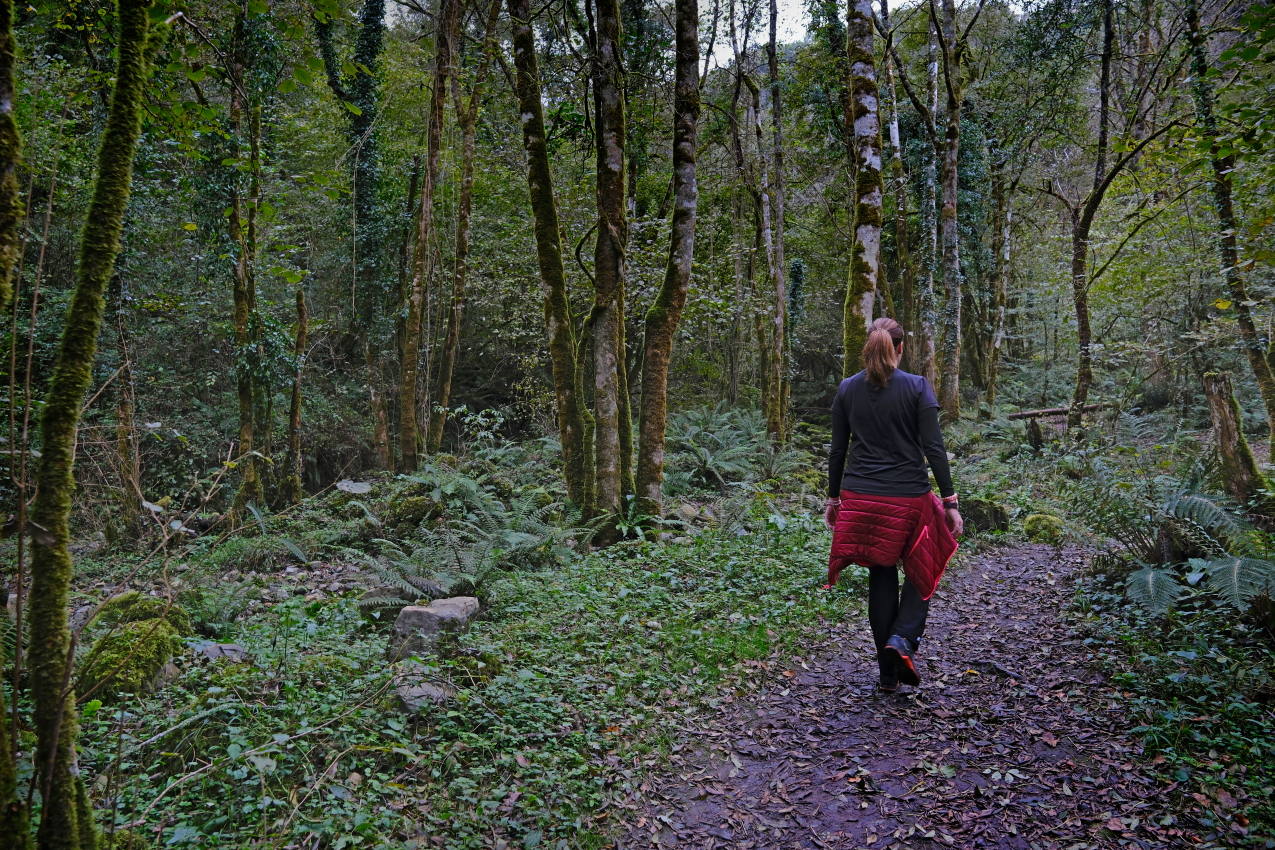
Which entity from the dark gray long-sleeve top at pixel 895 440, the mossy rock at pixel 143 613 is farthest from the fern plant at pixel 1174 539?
the mossy rock at pixel 143 613

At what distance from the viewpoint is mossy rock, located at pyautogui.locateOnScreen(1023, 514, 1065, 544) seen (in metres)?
8.40

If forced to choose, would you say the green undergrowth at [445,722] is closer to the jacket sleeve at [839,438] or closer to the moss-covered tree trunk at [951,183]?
the jacket sleeve at [839,438]

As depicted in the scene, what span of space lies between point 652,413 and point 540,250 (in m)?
2.49

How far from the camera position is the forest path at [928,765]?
3.19 m

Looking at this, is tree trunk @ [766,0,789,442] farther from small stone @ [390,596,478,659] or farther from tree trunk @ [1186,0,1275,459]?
small stone @ [390,596,478,659]

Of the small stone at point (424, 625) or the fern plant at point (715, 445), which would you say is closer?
the small stone at point (424, 625)

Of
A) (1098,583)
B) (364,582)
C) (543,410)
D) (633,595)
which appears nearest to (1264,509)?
(1098,583)

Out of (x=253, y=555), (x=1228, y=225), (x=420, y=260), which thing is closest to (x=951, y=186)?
(x=1228, y=225)

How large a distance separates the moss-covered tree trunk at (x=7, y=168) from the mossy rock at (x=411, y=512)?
305 inches

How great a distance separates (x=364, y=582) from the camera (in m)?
7.11

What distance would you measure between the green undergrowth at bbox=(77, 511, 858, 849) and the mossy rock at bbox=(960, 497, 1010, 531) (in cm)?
383

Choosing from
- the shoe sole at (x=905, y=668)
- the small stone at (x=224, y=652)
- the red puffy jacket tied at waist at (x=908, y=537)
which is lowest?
the shoe sole at (x=905, y=668)

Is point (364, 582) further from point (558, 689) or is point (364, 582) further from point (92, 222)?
point (92, 222)

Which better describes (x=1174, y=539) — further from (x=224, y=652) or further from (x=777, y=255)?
(x=777, y=255)
